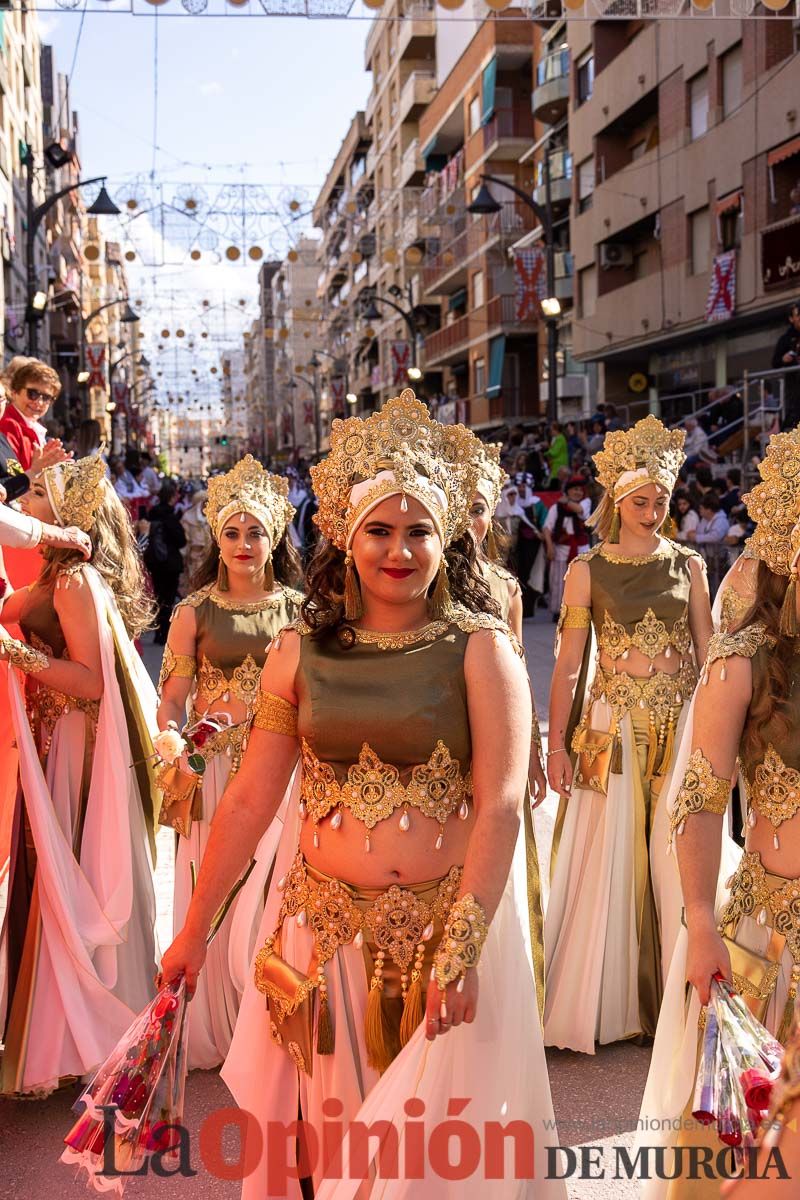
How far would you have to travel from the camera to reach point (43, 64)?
6353 centimetres

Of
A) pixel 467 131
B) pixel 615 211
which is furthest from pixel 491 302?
pixel 615 211

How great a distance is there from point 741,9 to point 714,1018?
12.4 meters

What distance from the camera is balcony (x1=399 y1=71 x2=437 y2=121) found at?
59.0 metres

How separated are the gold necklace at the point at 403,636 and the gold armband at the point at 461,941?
2.06ft

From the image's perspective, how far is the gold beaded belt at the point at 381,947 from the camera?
3.08 m

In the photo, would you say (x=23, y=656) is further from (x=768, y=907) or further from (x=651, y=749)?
(x=768, y=907)

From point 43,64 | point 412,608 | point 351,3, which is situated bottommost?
point 412,608

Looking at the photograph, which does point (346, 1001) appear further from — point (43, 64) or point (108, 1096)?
point (43, 64)

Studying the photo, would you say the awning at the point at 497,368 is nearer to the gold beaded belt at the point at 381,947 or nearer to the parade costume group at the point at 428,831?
the parade costume group at the point at 428,831

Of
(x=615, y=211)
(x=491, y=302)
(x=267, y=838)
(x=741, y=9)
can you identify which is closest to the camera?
(x=267, y=838)

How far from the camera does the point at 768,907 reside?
10.3 ft

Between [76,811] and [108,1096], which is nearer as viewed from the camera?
[108,1096]

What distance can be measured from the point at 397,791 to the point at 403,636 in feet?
1.25

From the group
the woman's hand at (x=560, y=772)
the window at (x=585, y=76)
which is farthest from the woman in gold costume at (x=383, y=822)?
the window at (x=585, y=76)
